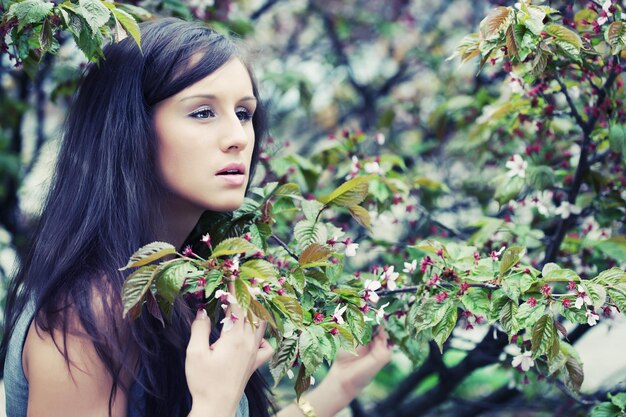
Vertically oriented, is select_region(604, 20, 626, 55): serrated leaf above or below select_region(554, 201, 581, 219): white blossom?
above

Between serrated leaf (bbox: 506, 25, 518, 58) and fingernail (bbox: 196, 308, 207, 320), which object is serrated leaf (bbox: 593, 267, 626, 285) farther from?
fingernail (bbox: 196, 308, 207, 320)

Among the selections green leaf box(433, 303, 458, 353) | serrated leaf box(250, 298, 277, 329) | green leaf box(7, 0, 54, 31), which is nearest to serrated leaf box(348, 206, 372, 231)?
green leaf box(433, 303, 458, 353)

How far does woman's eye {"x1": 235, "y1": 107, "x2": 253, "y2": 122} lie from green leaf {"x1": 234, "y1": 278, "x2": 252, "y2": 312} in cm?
64

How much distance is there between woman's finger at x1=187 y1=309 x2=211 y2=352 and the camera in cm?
162

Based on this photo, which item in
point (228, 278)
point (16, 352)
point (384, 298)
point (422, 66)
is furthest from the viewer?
point (422, 66)

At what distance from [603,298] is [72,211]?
119 cm

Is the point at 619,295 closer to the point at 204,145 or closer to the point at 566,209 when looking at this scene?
the point at 566,209

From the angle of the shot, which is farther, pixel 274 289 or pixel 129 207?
pixel 129 207

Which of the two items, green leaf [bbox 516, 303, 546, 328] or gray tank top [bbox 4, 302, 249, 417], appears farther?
gray tank top [bbox 4, 302, 249, 417]

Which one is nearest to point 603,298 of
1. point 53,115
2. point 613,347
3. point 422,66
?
point 613,347

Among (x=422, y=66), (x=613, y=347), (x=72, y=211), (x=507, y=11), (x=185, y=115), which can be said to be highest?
(x=507, y=11)

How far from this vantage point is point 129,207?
72.1 inches

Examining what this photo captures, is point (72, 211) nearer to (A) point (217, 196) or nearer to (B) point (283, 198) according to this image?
(A) point (217, 196)

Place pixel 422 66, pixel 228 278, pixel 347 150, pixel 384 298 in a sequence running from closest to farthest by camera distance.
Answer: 1. pixel 228 278
2. pixel 384 298
3. pixel 347 150
4. pixel 422 66
